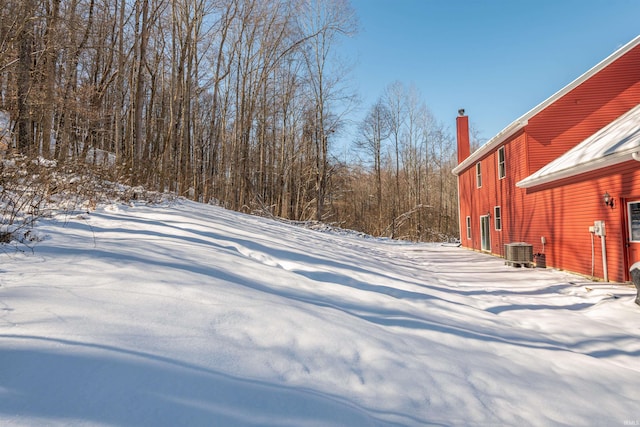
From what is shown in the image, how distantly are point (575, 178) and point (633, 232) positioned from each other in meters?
1.99

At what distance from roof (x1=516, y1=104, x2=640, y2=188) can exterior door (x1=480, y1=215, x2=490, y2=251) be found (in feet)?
16.8

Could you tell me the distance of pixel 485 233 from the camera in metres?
15.3

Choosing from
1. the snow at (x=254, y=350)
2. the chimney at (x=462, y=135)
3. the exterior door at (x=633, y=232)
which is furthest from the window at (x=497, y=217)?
the snow at (x=254, y=350)

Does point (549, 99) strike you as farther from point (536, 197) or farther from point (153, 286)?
point (153, 286)

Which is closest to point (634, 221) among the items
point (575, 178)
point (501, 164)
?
point (575, 178)

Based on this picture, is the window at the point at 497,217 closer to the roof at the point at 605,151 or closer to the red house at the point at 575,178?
the red house at the point at 575,178

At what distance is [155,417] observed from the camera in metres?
1.52

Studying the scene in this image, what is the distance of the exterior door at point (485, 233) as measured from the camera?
1492 cm

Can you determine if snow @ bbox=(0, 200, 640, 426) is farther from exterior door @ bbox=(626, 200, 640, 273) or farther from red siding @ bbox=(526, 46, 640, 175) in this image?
red siding @ bbox=(526, 46, 640, 175)

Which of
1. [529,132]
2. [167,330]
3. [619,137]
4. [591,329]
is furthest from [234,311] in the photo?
[529,132]

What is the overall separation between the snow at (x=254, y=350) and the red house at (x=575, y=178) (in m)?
4.24

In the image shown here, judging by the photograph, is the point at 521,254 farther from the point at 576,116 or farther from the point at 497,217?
the point at 576,116

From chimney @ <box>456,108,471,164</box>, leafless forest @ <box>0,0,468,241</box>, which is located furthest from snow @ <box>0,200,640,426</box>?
chimney @ <box>456,108,471,164</box>

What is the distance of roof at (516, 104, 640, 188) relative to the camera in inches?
271
